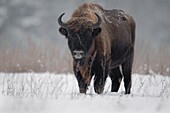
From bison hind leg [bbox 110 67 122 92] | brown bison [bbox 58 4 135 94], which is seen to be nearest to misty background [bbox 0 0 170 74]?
bison hind leg [bbox 110 67 122 92]

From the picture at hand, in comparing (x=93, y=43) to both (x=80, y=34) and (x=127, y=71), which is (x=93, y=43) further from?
(x=127, y=71)

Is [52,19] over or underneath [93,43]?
over

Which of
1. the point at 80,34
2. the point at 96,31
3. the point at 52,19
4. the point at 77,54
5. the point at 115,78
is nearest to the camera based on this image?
the point at 77,54

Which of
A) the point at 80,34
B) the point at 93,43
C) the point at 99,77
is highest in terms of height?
the point at 80,34

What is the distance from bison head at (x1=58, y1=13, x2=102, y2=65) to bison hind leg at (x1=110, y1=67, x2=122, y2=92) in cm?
272

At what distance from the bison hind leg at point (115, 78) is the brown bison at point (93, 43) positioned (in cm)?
91

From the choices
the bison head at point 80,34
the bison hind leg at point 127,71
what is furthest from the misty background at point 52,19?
the bison head at point 80,34

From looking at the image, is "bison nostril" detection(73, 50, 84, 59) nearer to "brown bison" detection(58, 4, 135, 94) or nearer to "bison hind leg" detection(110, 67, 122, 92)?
"brown bison" detection(58, 4, 135, 94)

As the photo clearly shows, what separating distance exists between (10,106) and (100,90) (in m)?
3.81

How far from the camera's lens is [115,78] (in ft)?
47.1

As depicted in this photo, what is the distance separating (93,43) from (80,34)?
1.48 ft

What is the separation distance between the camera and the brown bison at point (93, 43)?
1137 cm

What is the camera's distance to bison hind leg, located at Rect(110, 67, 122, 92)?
1424 centimetres

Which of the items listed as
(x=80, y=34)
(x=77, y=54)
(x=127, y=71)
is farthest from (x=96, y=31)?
(x=127, y=71)
